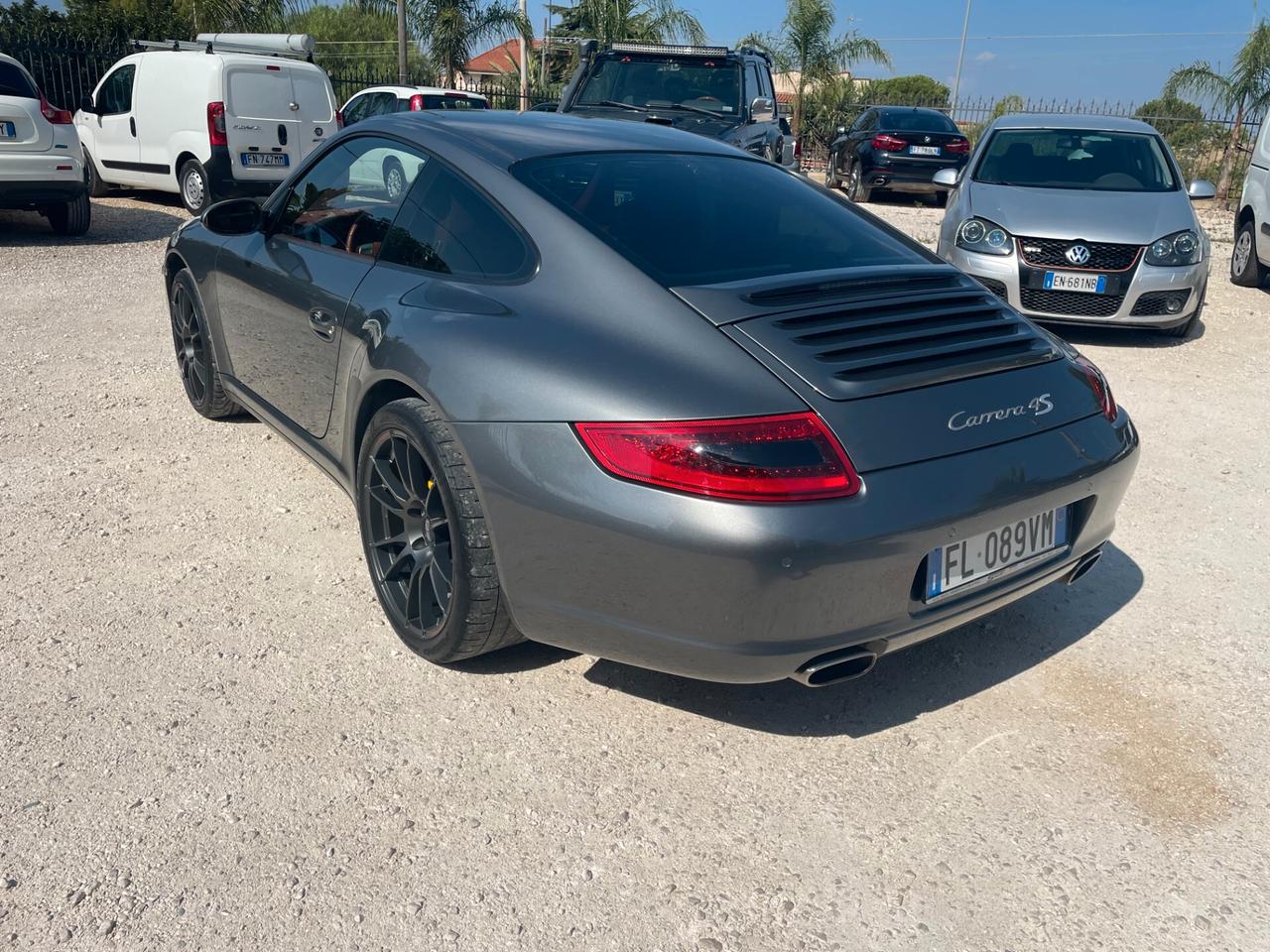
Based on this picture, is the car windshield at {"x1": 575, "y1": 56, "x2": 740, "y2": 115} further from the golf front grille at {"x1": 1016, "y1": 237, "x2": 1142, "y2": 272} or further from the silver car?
the golf front grille at {"x1": 1016, "y1": 237, "x2": 1142, "y2": 272}

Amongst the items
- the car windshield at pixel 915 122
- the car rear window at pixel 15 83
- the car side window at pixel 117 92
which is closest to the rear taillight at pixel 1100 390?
the car rear window at pixel 15 83

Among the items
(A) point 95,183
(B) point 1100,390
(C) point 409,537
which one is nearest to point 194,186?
(A) point 95,183

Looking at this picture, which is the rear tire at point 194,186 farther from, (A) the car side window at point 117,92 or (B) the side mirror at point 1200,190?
(B) the side mirror at point 1200,190

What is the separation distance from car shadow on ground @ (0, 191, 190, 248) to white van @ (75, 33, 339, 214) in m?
0.36

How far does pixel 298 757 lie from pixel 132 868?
0.47 m

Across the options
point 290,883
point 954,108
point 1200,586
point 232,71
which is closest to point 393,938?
point 290,883

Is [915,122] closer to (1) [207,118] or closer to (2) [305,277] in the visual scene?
(1) [207,118]

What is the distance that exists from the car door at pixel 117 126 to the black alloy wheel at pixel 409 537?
441 inches

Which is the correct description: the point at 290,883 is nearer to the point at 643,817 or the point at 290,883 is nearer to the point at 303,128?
the point at 643,817

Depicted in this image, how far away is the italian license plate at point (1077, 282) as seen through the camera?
693cm

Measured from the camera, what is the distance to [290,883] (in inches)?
86.7

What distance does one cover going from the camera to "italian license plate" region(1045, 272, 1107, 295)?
693 cm

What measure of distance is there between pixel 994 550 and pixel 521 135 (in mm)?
1912

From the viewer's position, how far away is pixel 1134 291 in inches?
274
